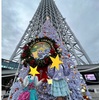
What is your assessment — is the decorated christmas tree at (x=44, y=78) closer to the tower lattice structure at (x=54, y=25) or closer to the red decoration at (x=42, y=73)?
the red decoration at (x=42, y=73)

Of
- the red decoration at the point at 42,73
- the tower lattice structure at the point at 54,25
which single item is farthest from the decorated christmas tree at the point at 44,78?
the tower lattice structure at the point at 54,25

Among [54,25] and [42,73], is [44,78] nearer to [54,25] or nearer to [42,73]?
[42,73]

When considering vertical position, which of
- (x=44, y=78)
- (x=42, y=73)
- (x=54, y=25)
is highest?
(x=54, y=25)

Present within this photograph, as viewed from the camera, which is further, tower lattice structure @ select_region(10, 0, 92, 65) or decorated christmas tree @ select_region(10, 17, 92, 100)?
tower lattice structure @ select_region(10, 0, 92, 65)

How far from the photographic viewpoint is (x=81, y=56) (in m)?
24.1

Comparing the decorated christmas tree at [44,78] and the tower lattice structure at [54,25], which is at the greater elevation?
the tower lattice structure at [54,25]

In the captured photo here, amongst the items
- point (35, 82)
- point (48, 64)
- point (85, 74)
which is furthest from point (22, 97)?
point (85, 74)

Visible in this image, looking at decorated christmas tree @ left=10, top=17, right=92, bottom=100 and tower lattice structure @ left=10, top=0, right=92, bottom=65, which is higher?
tower lattice structure @ left=10, top=0, right=92, bottom=65

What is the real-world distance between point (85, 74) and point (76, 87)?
16583 mm

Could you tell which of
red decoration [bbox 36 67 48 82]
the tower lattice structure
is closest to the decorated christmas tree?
red decoration [bbox 36 67 48 82]

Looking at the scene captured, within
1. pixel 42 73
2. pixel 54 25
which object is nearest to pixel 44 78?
pixel 42 73

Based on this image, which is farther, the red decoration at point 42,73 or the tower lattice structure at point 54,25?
the tower lattice structure at point 54,25

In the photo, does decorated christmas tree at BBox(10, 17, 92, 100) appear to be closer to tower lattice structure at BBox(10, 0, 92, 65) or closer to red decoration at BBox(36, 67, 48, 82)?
red decoration at BBox(36, 67, 48, 82)

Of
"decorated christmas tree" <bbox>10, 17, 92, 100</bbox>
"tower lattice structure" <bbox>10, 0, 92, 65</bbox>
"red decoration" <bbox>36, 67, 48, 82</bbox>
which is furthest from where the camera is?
"tower lattice structure" <bbox>10, 0, 92, 65</bbox>
